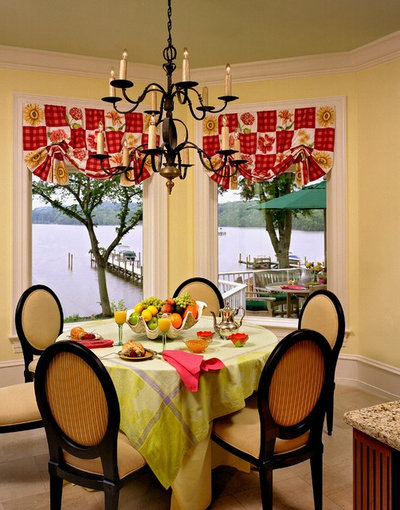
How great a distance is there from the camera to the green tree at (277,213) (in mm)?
4547

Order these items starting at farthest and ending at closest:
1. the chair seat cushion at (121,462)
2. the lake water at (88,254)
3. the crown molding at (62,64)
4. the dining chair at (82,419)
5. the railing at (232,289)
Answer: the railing at (232,289)
the lake water at (88,254)
the crown molding at (62,64)
the chair seat cushion at (121,462)
the dining chair at (82,419)

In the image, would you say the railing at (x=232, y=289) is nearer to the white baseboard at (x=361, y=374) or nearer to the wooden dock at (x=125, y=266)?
the wooden dock at (x=125, y=266)

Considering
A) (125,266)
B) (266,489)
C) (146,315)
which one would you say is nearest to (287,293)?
(125,266)

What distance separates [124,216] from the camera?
4562 mm

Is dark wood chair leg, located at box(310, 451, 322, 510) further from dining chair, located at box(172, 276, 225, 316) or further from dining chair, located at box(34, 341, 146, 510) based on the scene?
dining chair, located at box(172, 276, 225, 316)

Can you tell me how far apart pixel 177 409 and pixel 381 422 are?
118 cm

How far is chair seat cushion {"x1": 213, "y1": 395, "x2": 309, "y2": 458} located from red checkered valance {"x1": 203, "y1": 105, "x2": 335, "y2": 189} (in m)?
2.46

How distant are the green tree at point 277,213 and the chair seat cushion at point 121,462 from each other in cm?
293

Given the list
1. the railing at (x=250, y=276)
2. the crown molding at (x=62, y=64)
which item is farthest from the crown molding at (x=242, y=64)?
the railing at (x=250, y=276)

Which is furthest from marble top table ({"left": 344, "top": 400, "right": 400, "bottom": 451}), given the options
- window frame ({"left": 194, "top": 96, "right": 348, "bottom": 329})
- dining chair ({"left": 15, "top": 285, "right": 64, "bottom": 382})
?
window frame ({"left": 194, "top": 96, "right": 348, "bottom": 329})

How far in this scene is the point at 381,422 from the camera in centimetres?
110

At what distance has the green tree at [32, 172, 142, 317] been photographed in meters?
4.31

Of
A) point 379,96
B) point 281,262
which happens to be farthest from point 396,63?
point 281,262

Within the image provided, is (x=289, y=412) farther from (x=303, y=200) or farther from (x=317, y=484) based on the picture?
(x=303, y=200)
